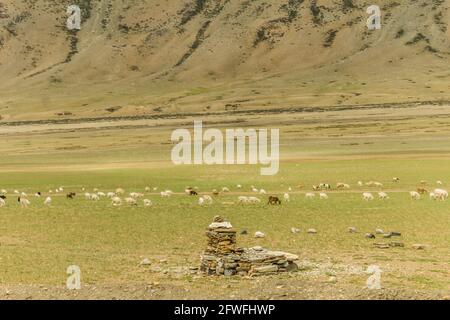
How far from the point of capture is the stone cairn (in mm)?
16172

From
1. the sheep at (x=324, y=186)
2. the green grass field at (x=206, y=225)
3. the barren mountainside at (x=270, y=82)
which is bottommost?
the green grass field at (x=206, y=225)

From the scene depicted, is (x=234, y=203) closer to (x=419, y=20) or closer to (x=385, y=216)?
(x=385, y=216)

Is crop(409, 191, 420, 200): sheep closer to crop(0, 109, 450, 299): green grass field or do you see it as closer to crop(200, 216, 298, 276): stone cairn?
crop(0, 109, 450, 299): green grass field

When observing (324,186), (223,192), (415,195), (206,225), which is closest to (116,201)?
(223,192)

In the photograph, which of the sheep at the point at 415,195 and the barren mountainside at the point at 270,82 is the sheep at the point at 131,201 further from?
the barren mountainside at the point at 270,82

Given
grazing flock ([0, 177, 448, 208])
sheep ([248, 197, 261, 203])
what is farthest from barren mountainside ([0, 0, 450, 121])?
sheep ([248, 197, 261, 203])

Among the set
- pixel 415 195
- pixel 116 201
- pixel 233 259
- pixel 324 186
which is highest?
pixel 324 186

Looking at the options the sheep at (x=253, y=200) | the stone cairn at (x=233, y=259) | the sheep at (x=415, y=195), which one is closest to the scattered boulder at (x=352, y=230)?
the stone cairn at (x=233, y=259)

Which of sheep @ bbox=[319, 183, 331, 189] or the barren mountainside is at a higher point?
the barren mountainside

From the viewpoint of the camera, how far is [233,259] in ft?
53.4

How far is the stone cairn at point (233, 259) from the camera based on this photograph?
1617 cm

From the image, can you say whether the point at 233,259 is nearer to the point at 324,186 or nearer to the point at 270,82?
the point at 324,186

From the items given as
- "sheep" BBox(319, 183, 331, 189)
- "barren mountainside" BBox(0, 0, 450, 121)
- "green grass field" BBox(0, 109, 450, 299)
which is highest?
"barren mountainside" BBox(0, 0, 450, 121)
